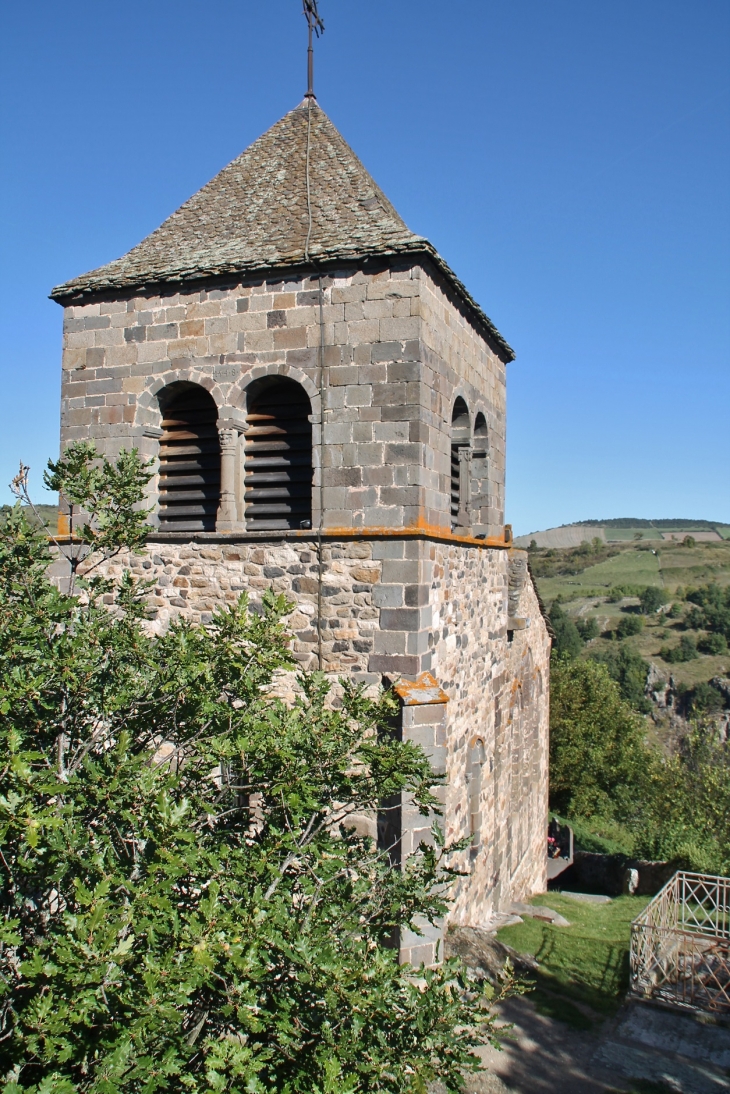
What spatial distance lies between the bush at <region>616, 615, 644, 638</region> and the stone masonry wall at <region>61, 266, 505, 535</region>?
7425 centimetres

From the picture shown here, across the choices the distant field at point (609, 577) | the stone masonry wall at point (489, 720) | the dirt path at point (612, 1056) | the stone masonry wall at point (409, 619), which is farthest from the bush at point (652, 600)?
the dirt path at point (612, 1056)

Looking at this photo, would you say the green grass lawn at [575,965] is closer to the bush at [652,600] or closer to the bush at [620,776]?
the bush at [620,776]

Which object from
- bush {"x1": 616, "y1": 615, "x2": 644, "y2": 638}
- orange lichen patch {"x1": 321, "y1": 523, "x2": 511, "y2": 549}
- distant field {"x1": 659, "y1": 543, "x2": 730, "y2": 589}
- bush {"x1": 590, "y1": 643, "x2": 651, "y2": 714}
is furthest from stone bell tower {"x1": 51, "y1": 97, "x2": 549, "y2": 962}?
distant field {"x1": 659, "y1": 543, "x2": 730, "y2": 589}

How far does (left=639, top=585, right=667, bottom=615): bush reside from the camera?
283ft

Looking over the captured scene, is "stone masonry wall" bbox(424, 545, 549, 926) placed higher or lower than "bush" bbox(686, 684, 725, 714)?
higher

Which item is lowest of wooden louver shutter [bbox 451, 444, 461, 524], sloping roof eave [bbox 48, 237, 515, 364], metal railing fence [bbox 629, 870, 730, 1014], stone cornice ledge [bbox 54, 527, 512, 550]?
metal railing fence [bbox 629, 870, 730, 1014]

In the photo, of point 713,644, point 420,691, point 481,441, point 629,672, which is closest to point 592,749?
point 481,441

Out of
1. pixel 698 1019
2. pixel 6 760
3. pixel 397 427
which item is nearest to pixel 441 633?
pixel 397 427

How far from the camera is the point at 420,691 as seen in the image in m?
7.10

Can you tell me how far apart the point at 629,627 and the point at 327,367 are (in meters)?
76.4

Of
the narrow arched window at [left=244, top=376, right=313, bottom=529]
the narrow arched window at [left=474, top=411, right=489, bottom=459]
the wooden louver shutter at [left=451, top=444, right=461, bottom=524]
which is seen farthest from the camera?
the narrow arched window at [left=474, top=411, right=489, bottom=459]

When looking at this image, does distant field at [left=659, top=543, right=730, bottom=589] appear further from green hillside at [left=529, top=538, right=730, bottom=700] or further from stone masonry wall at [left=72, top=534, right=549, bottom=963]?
stone masonry wall at [left=72, top=534, right=549, bottom=963]

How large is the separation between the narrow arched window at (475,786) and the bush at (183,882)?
444 centimetres

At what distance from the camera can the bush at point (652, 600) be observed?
8622 cm
